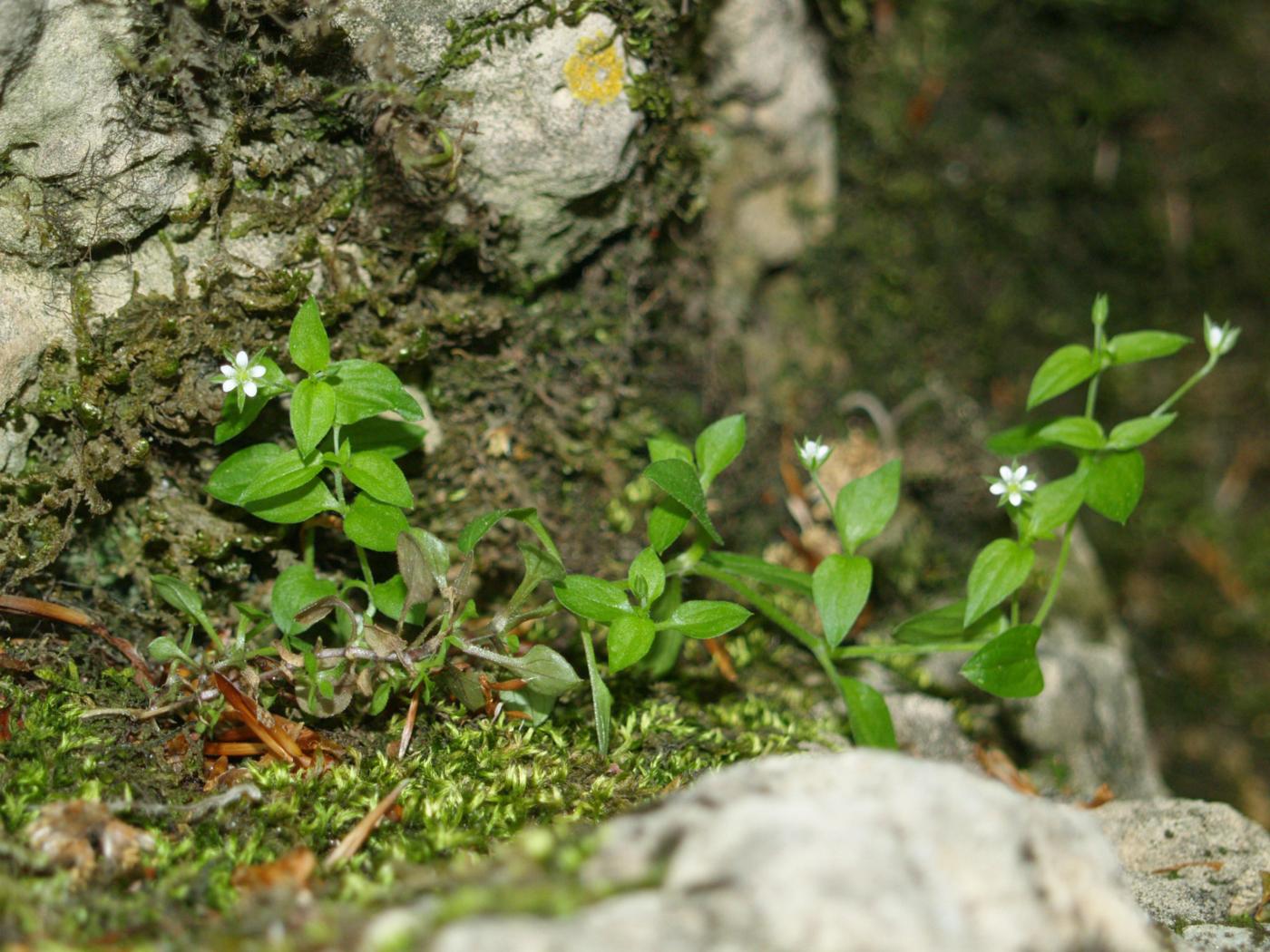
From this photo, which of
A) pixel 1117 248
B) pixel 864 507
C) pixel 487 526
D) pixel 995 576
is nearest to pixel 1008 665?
pixel 995 576

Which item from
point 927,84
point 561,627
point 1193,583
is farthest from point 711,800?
point 1193,583

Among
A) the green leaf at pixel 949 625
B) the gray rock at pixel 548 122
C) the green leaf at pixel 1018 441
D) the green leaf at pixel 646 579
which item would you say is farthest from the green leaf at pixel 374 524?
the green leaf at pixel 1018 441

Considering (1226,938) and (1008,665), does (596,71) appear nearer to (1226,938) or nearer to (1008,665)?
(1008,665)

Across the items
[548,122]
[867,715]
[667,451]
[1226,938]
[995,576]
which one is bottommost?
[1226,938]

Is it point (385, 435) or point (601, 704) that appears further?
point (385, 435)

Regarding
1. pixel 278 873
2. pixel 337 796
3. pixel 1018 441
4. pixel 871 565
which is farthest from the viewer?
pixel 1018 441

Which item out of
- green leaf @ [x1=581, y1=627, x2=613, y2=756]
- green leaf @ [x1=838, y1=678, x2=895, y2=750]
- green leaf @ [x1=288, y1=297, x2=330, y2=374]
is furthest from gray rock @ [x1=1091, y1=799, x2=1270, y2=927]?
green leaf @ [x1=288, y1=297, x2=330, y2=374]
